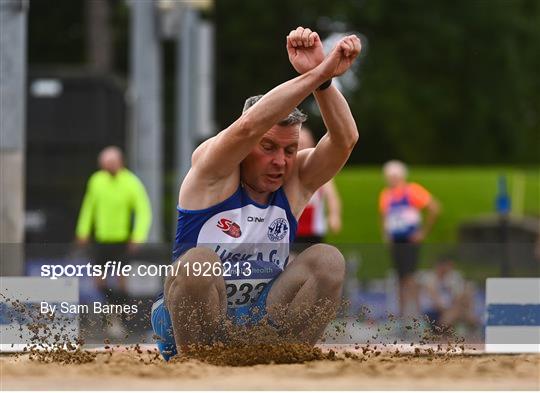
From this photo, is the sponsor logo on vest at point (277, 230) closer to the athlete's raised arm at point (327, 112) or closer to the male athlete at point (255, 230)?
the male athlete at point (255, 230)

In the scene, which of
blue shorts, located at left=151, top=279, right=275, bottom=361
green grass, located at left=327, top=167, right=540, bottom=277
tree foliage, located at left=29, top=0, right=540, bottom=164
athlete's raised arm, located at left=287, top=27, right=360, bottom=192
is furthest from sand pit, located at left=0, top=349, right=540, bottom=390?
tree foliage, located at left=29, top=0, right=540, bottom=164

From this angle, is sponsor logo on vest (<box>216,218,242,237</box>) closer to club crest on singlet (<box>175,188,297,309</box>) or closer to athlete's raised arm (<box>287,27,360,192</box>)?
club crest on singlet (<box>175,188,297,309</box>)

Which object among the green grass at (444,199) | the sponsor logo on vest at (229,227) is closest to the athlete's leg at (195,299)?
the sponsor logo on vest at (229,227)

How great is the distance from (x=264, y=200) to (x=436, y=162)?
35.4 meters

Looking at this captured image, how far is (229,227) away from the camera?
6.98 metres

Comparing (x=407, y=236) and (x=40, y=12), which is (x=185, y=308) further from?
(x=40, y=12)

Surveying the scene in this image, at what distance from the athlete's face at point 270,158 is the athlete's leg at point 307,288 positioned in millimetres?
405

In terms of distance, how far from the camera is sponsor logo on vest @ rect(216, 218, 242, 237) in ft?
22.8

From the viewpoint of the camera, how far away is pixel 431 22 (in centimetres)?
3859

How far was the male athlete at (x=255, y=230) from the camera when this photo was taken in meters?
6.84

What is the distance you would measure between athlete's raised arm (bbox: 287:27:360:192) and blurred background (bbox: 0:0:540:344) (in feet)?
33.8

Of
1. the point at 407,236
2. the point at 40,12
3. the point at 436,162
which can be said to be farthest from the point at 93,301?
the point at 436,162

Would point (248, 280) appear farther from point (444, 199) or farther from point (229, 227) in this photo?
point (444, 199)

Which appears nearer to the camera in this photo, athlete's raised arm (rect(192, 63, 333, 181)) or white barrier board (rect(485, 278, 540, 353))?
athlete's raised arm (rect(192, 63, 333, 181))
